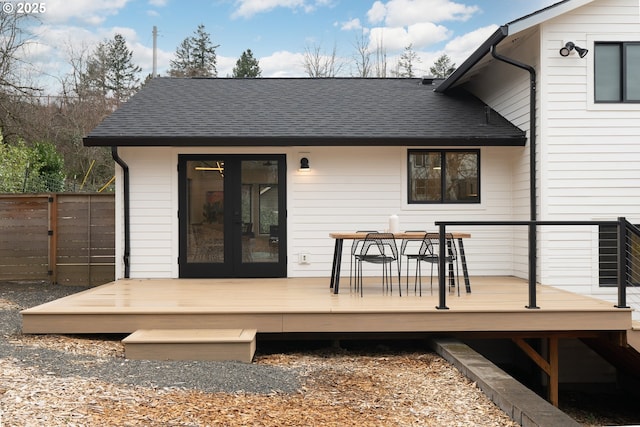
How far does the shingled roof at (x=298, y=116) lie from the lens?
26.0 ft

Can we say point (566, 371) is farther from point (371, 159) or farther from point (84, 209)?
point (84, 209)

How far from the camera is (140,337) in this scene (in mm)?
5012

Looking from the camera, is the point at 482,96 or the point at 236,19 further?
the point at 236,19

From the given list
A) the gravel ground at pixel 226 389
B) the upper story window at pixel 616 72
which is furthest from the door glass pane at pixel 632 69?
the gravel ground at pixel 226 389

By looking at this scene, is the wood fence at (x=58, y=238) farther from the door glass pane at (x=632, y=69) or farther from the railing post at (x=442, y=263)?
the door glass pane at (x=632, y=69)

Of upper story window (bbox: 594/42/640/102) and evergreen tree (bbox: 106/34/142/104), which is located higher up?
evergreen tree (bbox: 106/34/142/104)

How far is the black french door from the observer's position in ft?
27.0

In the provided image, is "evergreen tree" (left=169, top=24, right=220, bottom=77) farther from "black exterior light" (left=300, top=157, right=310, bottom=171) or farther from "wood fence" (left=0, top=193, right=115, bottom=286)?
"black exterior light" (left=300, top=157, right=310, bottom=171)

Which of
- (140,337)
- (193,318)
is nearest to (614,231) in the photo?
(193,318)

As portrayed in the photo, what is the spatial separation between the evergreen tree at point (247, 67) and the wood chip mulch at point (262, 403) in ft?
76.3

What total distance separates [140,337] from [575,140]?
5.85 m

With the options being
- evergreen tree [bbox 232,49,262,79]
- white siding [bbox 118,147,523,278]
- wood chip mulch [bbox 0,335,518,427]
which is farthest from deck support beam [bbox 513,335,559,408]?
evergreen tree [bbox 232,49,262,79]

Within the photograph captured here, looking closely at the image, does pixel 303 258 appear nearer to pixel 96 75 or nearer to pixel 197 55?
pixel 96 75

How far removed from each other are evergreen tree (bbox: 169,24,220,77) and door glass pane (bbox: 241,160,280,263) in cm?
2199
